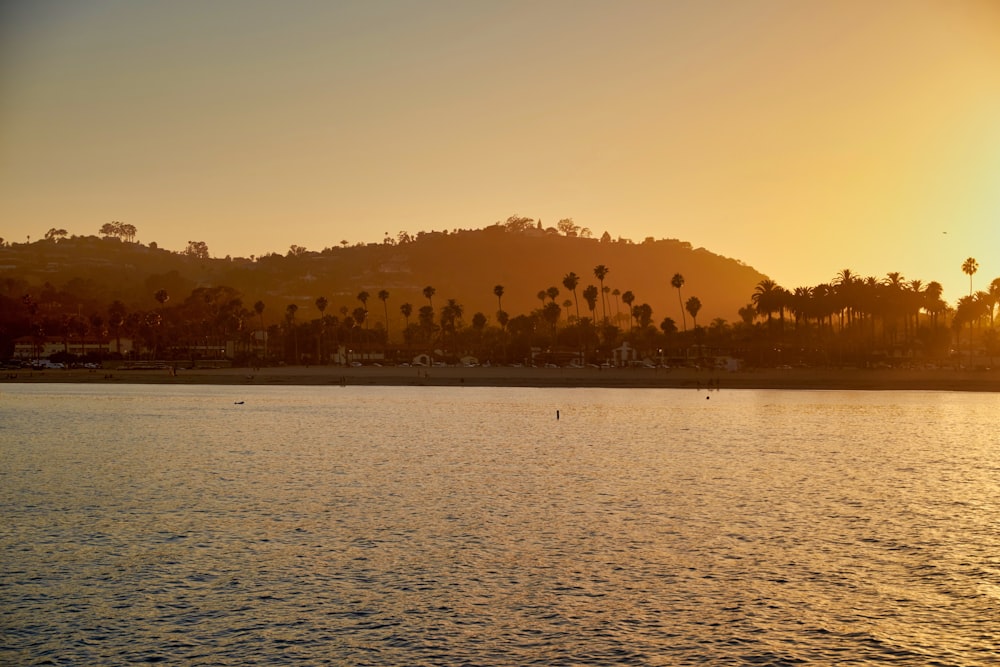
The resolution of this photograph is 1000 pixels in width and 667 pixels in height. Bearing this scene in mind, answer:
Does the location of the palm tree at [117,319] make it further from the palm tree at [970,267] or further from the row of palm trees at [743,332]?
the palm tree at [970,267]

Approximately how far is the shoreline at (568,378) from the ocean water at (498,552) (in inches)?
2911

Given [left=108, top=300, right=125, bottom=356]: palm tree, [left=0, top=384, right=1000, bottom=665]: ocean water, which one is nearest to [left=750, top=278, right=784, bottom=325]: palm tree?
[left=0, top=384, right=1000, bottom=665]: ocean water

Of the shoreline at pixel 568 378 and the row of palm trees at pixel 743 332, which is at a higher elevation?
the row of palm trees at pixel 743 332

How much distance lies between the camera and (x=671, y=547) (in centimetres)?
2488

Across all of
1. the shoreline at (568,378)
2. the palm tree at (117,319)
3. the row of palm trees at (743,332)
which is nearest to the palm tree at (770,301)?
the row of palm trees at (743,332)

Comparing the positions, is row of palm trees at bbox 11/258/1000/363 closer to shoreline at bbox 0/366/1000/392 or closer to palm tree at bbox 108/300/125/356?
palm tree at bbox 108/300/125/356

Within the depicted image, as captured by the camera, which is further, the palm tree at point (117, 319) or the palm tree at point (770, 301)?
the palm tree at point (117, 319)

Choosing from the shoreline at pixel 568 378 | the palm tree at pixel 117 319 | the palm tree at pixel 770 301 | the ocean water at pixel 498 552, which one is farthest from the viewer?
the palm tree at pixel 117 319

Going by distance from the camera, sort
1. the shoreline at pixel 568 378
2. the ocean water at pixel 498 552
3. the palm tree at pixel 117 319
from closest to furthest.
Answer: the ocean water at pixel 498 552, the shoreline at pixel 568 378, the palm tree at pixel 117 319

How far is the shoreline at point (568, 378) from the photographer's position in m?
126

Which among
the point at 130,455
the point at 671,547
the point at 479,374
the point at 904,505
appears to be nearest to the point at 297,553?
the point at 671,547

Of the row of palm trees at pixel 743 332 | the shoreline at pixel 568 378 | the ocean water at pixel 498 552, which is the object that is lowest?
the ocean water at pixel 498 552

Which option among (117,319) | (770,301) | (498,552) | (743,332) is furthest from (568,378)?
(498,552)

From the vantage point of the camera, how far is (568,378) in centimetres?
13688
